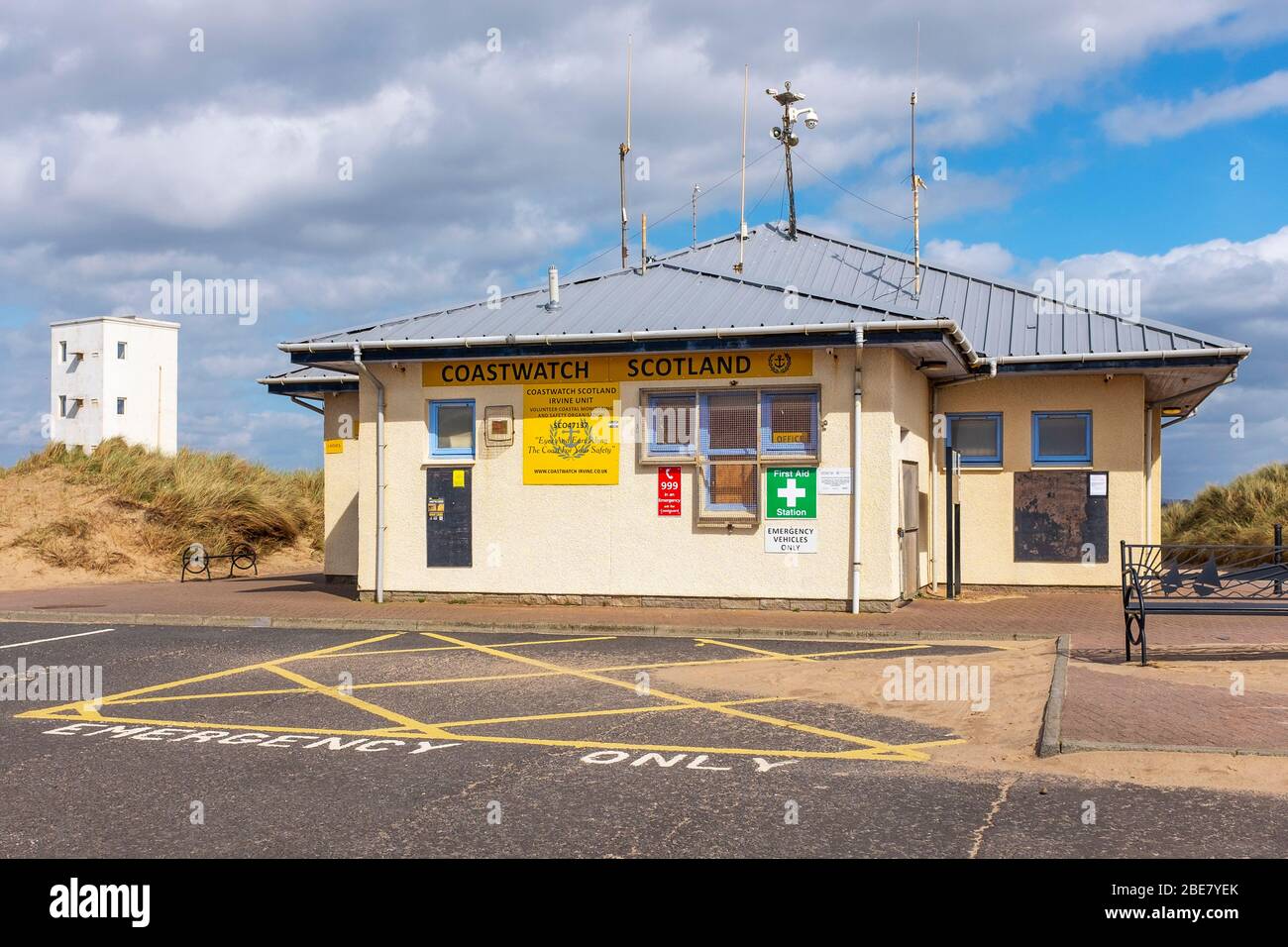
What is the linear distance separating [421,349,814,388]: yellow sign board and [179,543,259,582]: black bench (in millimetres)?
9577

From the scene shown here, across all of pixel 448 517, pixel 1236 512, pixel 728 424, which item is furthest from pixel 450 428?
pixel 1236 512

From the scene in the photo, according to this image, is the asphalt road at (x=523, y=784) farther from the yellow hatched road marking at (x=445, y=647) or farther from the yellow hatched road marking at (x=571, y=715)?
the yellow hatched road marking at (x=445, y=647)

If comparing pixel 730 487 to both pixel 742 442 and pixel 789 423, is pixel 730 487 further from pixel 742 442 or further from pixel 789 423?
pixel 789 423

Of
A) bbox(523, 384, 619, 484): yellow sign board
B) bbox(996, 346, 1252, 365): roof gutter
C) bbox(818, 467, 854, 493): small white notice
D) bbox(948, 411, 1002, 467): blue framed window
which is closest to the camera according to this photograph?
bbox(818, 467, 854, 493): small white notice

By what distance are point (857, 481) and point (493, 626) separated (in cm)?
516

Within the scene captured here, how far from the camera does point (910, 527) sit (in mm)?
17406

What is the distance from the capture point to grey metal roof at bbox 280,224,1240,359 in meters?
16.7

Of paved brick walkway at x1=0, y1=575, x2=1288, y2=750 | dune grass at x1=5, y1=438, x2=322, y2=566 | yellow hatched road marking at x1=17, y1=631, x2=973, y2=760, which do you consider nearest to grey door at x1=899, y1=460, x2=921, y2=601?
paved brick walkway at x1=0, y1=575, x2=1288, y2=750

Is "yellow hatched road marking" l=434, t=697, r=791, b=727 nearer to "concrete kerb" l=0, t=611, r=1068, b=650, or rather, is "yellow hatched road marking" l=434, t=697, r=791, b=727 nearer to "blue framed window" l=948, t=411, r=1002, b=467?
"concrete kerb" l=0, t=611, r=1068, b=650

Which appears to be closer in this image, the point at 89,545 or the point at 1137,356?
the point at 1137,356

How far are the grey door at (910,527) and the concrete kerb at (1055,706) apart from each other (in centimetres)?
442
